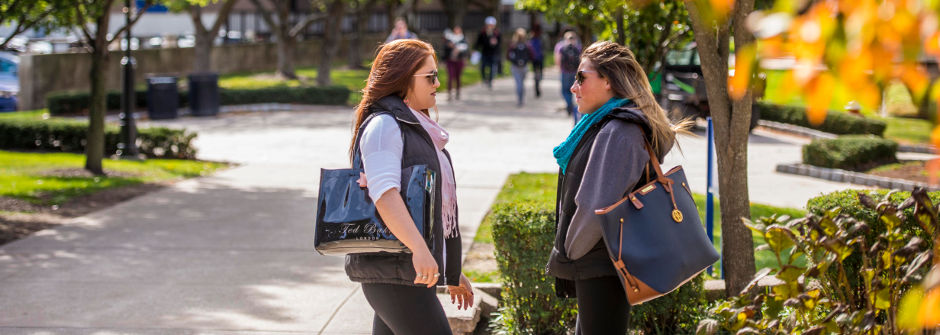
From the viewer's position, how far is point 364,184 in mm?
3221

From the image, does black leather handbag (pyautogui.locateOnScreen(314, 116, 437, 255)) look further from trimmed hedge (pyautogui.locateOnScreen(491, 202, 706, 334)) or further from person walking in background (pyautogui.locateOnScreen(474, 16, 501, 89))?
person walking in background (pyautogui.locateOnScreen(474, 16, 501, 89))

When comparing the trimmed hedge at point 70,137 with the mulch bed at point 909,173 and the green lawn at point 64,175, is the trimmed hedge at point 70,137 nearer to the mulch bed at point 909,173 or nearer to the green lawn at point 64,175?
the green lawn at point 64,175

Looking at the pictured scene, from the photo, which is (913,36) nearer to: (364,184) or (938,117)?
(938,117)

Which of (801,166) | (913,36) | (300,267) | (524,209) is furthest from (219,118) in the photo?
(913,36)

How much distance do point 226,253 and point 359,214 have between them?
15.2 feet

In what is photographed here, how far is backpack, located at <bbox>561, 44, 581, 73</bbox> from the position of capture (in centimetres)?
1765

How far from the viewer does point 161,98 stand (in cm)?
1931

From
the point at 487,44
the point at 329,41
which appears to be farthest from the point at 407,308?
the point at 329,41

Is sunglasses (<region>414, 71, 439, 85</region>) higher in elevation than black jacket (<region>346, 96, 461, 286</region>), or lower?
higher

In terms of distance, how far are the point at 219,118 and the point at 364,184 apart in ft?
56.9

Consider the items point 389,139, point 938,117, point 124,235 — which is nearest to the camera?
point 938,117

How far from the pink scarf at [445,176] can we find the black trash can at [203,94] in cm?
1705

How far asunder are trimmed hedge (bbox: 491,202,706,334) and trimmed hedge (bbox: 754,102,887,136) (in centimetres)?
1181

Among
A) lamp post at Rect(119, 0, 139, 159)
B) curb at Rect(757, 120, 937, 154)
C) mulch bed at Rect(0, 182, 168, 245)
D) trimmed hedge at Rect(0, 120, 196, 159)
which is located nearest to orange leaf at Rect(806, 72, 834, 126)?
mulch bed at Rect(0, 182, 168, 245)
